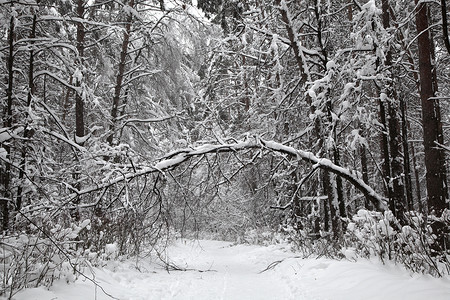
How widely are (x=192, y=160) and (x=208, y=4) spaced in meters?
3.36

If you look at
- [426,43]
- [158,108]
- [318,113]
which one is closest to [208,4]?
[318,113]

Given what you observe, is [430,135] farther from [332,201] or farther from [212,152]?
[212,152]

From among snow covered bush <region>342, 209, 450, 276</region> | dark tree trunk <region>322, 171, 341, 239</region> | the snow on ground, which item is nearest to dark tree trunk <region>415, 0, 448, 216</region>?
snow covered bush <region>342, 209, 450, 276</region>

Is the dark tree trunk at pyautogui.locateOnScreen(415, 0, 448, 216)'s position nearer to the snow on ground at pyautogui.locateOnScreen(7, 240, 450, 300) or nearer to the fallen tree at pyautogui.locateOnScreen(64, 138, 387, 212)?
the fallen tree at pyautogui.locateOnScreen(64, 138, 387, 212)

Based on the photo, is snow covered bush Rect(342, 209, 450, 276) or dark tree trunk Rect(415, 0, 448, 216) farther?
dark tree trunk Rect(415, 0, 448, 216)

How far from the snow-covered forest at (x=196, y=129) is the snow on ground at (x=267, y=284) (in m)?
0.25

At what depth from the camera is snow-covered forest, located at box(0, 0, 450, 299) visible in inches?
207

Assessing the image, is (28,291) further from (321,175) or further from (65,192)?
(321,175)

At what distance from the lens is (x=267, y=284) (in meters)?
6.66

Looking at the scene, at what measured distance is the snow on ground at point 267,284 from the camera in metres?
4.02

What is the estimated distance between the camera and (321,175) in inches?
409

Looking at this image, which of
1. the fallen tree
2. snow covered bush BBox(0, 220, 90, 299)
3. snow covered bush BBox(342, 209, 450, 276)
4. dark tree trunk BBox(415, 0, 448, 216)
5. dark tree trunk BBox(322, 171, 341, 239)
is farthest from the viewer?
dark tree trunk BBox(322, 171, 341, 239)

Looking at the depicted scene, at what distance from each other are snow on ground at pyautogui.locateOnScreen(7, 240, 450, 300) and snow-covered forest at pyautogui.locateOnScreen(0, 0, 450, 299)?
25 centimetres

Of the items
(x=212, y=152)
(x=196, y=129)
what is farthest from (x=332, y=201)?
(x=212, y=152)
